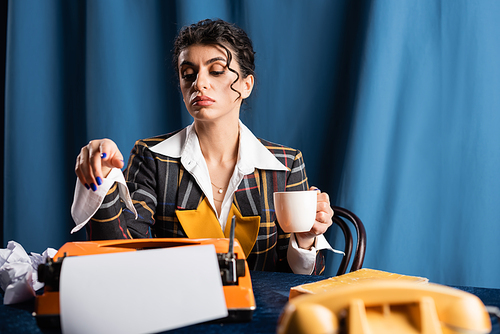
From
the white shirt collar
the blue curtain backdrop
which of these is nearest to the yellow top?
the white shirt collar

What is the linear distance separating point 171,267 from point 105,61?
1.55 metres

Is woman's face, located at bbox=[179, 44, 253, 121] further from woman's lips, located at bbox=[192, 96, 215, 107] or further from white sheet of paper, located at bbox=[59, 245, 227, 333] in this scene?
white sheet of paper, located at bbox=[59, 245, 227, 333]

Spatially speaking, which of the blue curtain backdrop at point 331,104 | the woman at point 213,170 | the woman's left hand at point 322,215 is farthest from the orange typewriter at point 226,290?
the blue curtain backdrop at point 331,104

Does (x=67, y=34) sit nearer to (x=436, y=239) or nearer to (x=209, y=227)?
(x=209, y=227)

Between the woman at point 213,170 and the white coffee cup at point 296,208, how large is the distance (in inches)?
12.6

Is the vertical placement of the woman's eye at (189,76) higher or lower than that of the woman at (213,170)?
higher

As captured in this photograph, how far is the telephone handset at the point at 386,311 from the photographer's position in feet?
1.15

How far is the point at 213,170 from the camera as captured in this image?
51.0 inches

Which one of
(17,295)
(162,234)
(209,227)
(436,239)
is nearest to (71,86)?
(162,234)

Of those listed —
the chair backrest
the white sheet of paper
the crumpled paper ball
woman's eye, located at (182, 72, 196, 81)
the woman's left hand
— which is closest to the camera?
the white sheet of paper

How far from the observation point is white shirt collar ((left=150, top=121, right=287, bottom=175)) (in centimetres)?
124

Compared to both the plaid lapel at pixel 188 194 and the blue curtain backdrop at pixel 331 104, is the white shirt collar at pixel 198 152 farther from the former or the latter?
the blue curtain backdrop at pixel 331 104

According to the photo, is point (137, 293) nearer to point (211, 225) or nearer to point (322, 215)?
point (322, 215)

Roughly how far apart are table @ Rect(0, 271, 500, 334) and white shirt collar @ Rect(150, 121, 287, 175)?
53 centimetres
